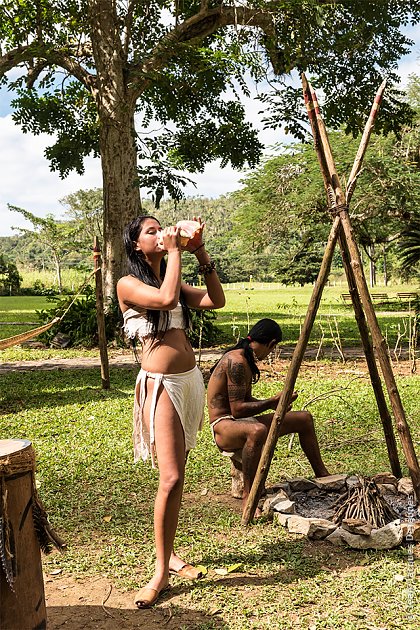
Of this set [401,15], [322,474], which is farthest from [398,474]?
[401,15]

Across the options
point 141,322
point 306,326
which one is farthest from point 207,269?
point 306,326

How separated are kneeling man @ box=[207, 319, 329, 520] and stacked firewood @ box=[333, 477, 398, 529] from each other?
1.82ft

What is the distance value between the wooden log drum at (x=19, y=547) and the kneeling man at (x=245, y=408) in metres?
1.87

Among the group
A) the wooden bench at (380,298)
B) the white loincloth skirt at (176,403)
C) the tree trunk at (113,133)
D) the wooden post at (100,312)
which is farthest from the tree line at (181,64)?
the wooden bench at (380,298)

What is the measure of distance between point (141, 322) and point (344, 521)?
1.78 meters

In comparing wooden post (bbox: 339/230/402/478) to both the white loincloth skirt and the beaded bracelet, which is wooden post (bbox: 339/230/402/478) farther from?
the white loincloth skirt

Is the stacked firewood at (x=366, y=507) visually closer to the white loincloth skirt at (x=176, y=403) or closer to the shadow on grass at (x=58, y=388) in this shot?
the white loincloth skirt at (x=176, y=403)

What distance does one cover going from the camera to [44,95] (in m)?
15.9

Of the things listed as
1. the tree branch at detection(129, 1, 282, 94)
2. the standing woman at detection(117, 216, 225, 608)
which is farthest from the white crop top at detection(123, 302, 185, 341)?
the tree branch at detection(129, 1, 282, 94)

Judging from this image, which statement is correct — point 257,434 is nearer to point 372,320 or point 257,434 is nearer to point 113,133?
point 372,320

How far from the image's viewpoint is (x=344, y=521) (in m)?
4.15

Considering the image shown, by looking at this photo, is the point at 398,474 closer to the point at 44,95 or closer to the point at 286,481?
the point at 286,481

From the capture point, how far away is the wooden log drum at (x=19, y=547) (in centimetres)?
275

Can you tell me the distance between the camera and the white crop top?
366cm
